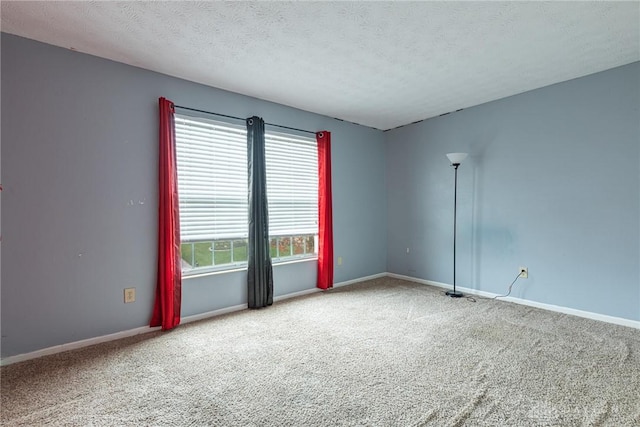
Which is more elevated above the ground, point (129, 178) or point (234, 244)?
point (129, 178)

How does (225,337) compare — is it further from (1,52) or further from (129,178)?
(1,52)

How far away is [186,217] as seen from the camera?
10.2 feet

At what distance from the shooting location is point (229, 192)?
3.40 m

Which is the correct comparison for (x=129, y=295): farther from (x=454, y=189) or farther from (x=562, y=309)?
(x=562, y=309)

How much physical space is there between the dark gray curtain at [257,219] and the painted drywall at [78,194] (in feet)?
1.31

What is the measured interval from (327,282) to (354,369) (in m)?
2.07

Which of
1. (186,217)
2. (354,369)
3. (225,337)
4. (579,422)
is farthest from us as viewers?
(186,217)

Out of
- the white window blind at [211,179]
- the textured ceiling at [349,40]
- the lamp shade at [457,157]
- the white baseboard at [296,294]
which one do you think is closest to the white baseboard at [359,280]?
the white baseboard at [296,294]

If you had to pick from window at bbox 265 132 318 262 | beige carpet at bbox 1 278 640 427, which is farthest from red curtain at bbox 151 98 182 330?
window at bbox 265 132 318 262

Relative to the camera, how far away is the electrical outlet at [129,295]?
276cm

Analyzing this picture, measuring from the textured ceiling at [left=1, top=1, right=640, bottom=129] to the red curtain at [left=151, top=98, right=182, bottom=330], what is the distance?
564 millimetres

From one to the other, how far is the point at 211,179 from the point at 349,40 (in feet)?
6.25

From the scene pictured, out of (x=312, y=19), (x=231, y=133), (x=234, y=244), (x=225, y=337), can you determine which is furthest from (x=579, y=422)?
(x=231, y=133)

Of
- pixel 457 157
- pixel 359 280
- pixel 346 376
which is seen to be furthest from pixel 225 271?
pixel 457 157
